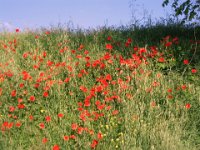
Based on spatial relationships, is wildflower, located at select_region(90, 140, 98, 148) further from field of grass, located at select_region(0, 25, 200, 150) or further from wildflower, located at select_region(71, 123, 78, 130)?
wildflower, located at select_region(71, 123, 78, 130)

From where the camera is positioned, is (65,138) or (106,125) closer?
(65,138)

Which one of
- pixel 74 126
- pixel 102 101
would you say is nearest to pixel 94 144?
pixel 74 126

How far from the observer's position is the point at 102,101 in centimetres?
657

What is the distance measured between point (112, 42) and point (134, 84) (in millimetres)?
2786

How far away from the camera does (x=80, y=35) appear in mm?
10938

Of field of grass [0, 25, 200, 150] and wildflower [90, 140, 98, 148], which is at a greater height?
field of grass [0, 25, 200, 150]

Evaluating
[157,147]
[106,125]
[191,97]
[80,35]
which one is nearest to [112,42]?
[80,35]

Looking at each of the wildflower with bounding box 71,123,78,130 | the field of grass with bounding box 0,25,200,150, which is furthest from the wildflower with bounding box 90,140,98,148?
the wildflower with bounding box 71,123,78,130

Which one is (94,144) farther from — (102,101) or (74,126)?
(102,101)

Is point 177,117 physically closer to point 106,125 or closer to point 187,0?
point 106,125

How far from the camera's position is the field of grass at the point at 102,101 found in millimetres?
5613

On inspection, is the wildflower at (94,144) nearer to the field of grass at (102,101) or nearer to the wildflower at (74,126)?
the field of grass at (102,101)

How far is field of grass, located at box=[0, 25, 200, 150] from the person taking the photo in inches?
221

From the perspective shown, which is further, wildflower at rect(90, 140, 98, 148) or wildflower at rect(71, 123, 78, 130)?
wildflower at rect(71, 123, 78, 130)
